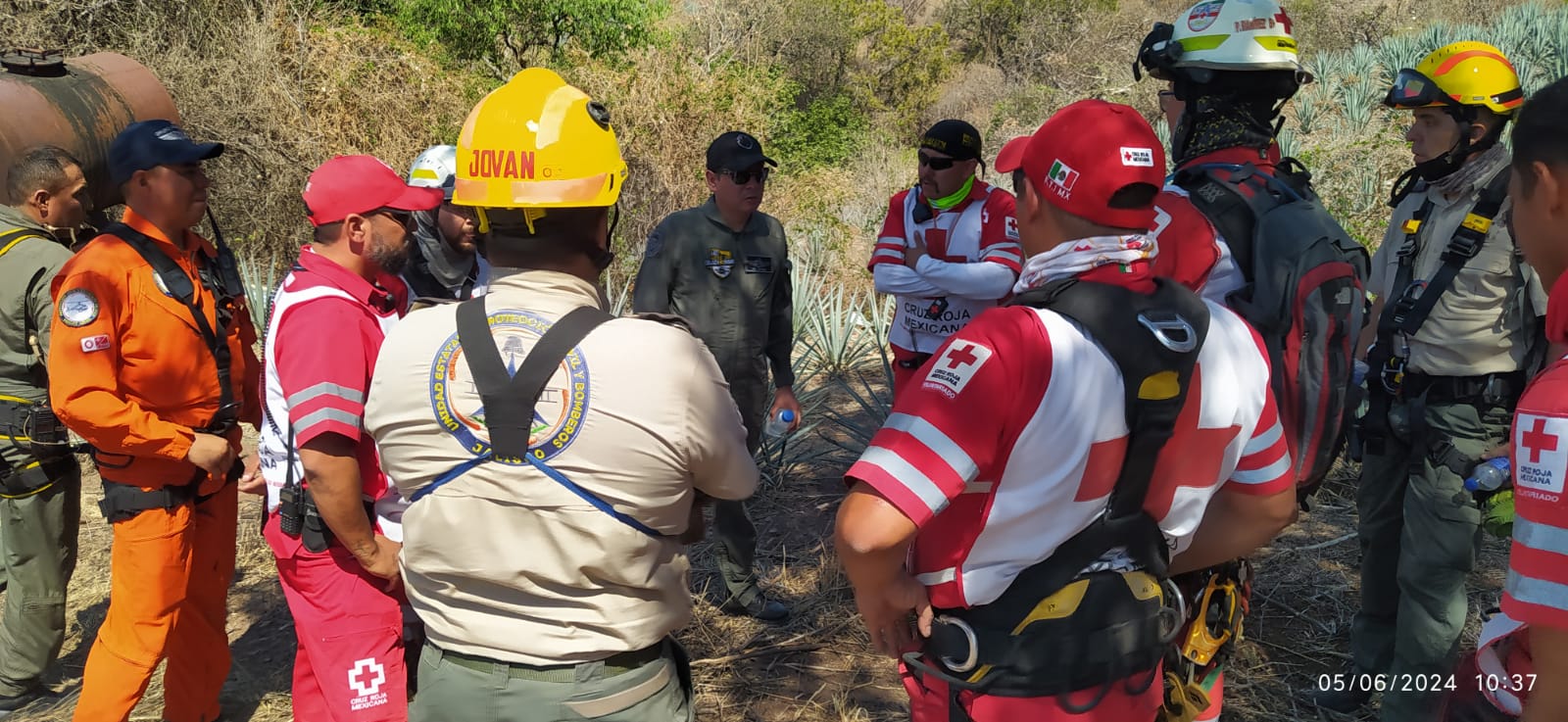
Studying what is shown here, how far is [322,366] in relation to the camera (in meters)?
2.27

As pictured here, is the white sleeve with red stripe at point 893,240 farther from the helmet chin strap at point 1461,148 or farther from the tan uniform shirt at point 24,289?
the tan uniform shirt at point 24,289

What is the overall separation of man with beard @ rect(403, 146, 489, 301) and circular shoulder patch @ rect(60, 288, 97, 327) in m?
0.98

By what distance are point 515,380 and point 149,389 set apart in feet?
6.54

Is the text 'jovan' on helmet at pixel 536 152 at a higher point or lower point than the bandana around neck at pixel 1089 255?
higher

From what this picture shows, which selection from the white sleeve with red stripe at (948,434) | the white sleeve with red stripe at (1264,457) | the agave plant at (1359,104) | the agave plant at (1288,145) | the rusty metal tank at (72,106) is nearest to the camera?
the white sleeve with red stripe at (948,434)

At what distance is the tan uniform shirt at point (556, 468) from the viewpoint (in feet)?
5.41

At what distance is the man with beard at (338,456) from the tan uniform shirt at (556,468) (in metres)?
0.57

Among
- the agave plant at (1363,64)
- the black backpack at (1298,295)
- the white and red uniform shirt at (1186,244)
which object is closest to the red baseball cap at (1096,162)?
the white and red uniform shirt at (1186,244)

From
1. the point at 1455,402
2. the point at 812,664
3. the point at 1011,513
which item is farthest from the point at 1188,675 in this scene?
the point at 812,664

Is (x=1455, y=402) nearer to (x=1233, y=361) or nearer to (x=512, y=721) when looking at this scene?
(x=1233, y=361)

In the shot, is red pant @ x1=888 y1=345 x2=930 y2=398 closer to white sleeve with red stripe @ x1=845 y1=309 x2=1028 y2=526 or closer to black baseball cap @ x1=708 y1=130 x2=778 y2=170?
black baseball cap @ x1=708 y1=130 x2=778 y2=170

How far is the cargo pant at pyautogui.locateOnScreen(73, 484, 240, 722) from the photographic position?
2959 mm

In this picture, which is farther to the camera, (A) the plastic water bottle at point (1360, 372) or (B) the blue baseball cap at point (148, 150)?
(A) the plastic water bottle at point (1360, 372)

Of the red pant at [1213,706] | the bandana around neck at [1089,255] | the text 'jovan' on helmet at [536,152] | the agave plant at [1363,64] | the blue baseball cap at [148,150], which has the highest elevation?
the text 'jovan' on helmet at [536,152]
